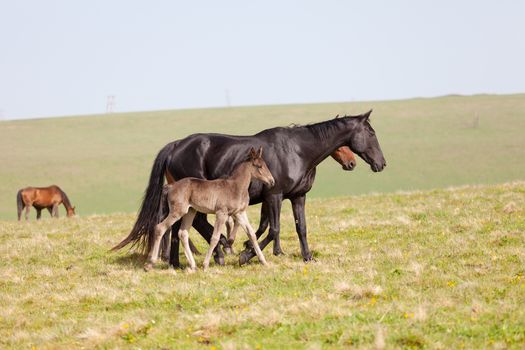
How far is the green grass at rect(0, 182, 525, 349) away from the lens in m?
7.89

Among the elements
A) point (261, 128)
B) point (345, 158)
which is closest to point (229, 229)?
point (345, 158)

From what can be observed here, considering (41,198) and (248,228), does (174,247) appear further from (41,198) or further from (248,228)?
(41,198)

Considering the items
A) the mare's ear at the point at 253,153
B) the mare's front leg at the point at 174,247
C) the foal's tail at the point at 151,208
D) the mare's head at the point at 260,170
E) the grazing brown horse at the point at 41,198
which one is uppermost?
the mare's ear at the point at 253,153

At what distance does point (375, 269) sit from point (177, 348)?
4.37 m

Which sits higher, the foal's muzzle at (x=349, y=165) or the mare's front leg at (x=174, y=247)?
the foal's muzzle at (x=349, y=165)

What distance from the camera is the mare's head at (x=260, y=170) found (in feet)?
38.3

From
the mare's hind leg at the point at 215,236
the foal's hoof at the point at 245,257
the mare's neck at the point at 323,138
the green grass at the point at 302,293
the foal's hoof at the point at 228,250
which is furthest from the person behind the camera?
the foal's hoof at the point at 228,250

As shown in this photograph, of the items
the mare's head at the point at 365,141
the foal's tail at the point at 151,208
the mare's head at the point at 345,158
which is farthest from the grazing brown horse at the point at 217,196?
the mare's head at the point at 345,158

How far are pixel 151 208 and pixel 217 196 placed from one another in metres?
1.53

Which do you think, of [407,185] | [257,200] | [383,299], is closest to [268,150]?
[257,200]

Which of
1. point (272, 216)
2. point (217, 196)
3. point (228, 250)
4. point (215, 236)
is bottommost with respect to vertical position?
point (228, 250)

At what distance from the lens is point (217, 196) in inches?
452

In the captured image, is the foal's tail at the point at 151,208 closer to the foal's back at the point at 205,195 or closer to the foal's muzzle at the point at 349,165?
the foal's back at the point at 205,195

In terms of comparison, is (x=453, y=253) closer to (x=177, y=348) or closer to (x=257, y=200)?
(x=257, y=200)
